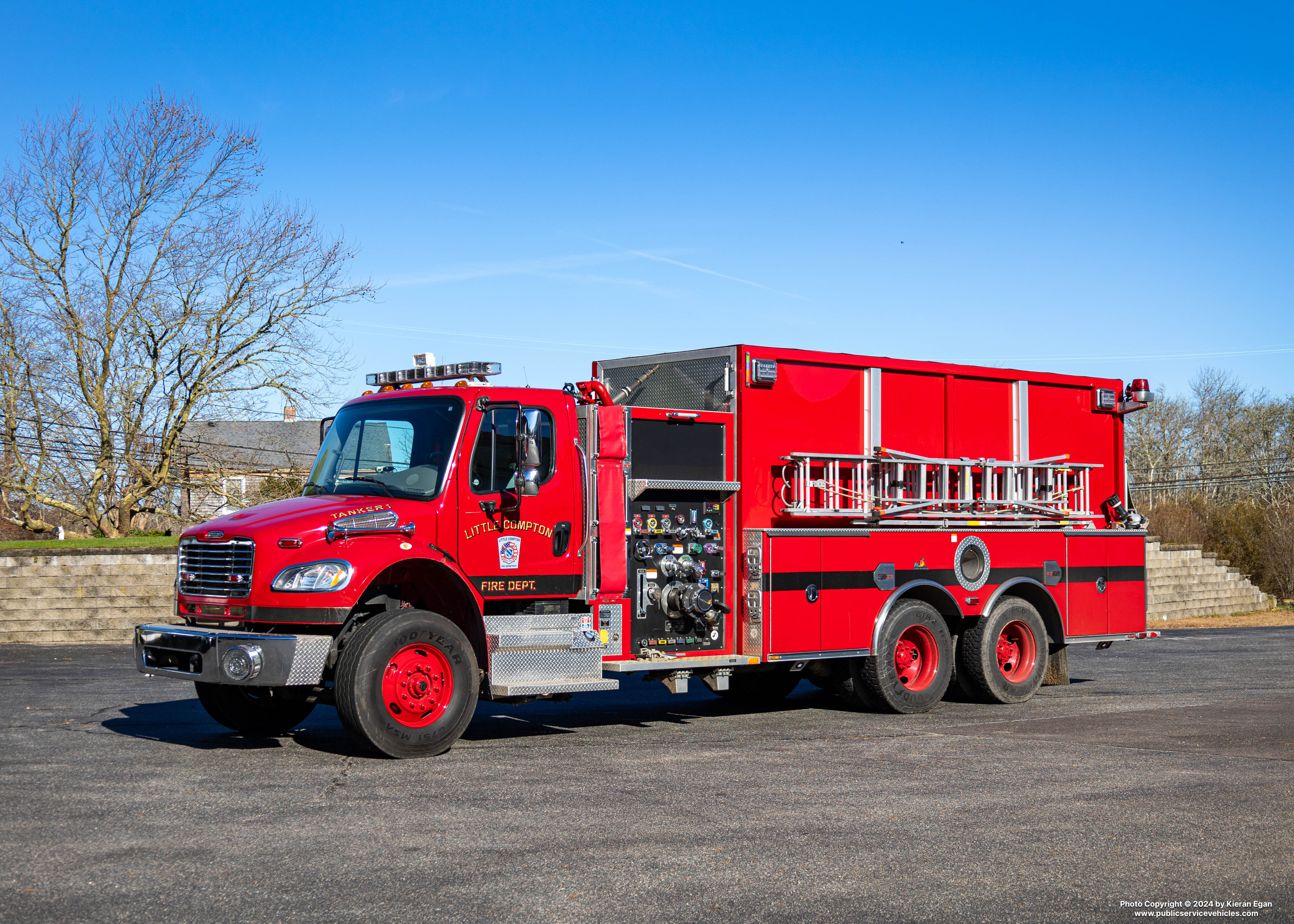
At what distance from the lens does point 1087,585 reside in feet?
47.2

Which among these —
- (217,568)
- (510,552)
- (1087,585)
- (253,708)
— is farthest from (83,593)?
(1087,585)

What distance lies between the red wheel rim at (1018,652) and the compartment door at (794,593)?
2825 mm

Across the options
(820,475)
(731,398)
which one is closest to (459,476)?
(731,398)

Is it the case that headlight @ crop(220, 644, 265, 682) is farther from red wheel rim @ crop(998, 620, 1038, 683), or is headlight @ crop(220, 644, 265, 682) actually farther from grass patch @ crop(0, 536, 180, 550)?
grass patch @ crop(0, 536, 180, 550)

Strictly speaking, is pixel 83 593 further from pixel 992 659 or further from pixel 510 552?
pixel 992 659

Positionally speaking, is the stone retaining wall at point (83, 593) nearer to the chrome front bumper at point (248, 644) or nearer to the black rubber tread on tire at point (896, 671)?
the chrome front bumper at point (248, 644)

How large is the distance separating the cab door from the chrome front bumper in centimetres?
138

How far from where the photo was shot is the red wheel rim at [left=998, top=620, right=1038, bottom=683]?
45.2ft

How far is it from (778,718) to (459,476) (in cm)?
447

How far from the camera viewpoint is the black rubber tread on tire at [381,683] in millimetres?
9180

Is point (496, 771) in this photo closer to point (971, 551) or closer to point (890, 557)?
point (890, 557)

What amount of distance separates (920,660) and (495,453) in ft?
17.4

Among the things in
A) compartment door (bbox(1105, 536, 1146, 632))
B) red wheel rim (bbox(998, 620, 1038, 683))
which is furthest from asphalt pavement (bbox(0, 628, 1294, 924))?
compartment door (bbox(1105, 536, 1146, 632))

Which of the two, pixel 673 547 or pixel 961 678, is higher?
pixel 673 547
